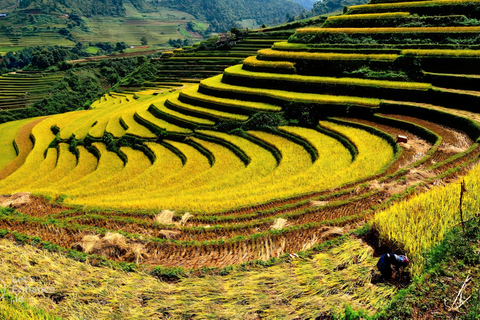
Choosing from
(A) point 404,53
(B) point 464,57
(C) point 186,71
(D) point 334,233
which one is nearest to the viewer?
(D) point 334,233

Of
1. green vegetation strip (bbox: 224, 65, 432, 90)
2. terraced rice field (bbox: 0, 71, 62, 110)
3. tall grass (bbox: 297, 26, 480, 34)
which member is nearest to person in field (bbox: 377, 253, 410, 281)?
green vegetation strip (bbox: 224, 65, 432, 90)

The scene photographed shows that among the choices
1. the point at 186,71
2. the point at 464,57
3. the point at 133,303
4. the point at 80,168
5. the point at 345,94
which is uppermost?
the point at 186,71

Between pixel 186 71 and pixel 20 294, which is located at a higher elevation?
pixel 186 71

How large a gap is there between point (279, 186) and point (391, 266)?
655cm

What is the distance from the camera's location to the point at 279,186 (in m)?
10.9

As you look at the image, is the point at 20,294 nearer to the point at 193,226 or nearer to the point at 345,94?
the point at 193,226

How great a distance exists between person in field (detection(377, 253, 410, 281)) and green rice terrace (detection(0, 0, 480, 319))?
0.44 ft

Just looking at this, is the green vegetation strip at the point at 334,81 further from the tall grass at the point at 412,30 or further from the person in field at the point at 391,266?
the person in field at the point at 391,266

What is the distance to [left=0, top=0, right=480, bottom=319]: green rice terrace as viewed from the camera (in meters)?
4.48

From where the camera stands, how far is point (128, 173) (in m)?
17.4

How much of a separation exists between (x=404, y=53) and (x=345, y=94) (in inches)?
188

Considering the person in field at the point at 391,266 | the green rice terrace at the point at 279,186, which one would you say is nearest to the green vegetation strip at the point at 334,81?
the green rice terrace at the point at 279,186

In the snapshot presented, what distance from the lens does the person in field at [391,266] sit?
441 centimetres

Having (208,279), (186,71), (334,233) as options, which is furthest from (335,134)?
(186,71)
